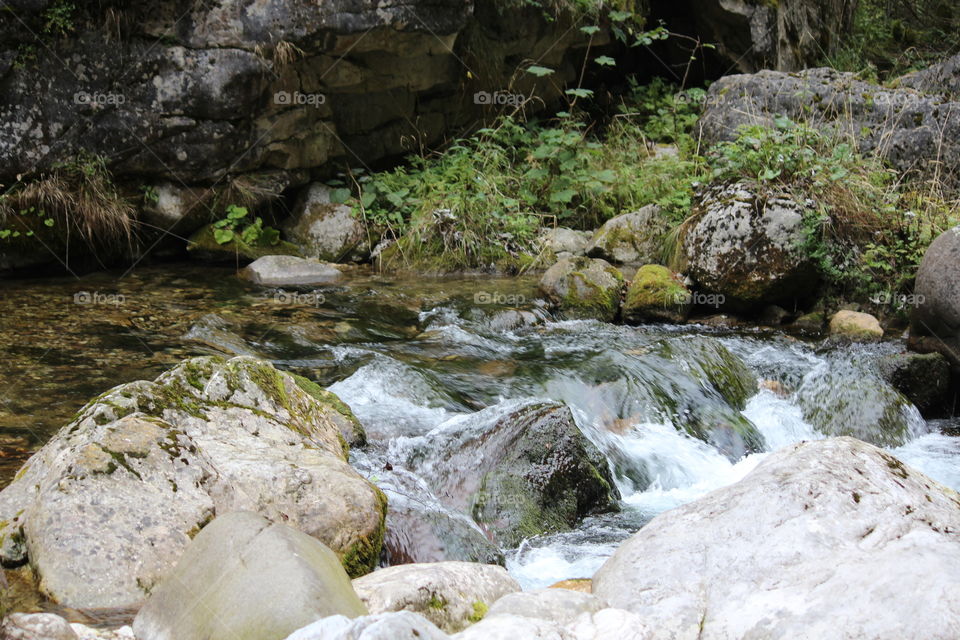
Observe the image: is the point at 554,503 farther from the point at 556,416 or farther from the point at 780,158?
the point at 780,158

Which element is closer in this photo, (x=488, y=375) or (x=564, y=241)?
(x=488, y=375)

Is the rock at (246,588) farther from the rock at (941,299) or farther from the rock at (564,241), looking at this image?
the rock at (564,241)

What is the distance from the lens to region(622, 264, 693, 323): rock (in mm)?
7078

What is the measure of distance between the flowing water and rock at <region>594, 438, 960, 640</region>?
0.96 metres

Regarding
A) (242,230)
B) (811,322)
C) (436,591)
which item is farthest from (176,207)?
(436,591)

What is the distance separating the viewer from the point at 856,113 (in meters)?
8.69

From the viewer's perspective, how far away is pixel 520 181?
376 inches

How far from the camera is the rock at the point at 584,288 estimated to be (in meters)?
7.10
